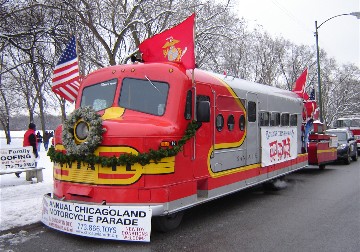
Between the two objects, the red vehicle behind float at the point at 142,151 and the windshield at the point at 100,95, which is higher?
the windshield at the point at 100,95

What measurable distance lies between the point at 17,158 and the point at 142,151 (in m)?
6.64

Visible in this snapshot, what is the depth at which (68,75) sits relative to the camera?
37.2ft

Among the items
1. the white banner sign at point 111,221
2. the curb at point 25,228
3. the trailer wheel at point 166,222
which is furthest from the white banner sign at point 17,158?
the trailer wheel at point 166,222

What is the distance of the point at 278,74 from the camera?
155 feet

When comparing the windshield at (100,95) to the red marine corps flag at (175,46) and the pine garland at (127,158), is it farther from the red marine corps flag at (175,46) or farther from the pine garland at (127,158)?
the pine garland at (127,158)

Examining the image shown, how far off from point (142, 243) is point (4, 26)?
8.95 meters

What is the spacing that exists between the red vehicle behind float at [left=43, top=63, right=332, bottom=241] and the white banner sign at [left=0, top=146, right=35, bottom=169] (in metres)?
4.60

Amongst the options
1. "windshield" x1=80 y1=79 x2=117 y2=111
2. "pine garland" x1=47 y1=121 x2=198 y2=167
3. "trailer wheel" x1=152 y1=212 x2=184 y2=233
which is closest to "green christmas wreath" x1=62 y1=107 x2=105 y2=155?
"pine garland" x1=47 y1=121 x2=198 y2=167

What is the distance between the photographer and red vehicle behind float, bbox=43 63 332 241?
5875 mm

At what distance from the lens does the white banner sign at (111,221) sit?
5.71 metres

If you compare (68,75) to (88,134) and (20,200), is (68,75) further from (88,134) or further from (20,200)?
(88,134)

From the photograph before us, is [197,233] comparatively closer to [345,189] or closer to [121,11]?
[345,189]

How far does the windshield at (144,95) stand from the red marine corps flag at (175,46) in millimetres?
682

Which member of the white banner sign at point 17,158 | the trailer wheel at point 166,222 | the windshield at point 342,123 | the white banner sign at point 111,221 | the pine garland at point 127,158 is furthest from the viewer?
the windshield at point 342,123
